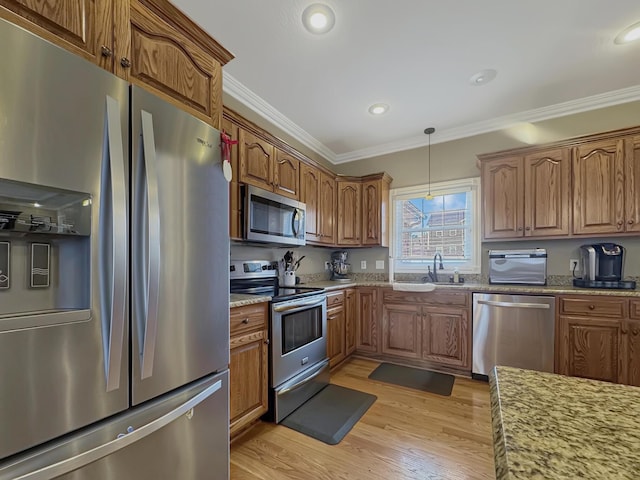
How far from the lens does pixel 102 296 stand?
88 cm

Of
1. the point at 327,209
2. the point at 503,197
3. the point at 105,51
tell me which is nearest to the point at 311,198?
the point at 327,209

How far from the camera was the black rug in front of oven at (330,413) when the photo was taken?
197cm

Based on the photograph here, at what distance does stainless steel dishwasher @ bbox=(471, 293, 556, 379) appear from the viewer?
8.35ft

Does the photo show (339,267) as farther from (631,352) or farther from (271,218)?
(631,352)

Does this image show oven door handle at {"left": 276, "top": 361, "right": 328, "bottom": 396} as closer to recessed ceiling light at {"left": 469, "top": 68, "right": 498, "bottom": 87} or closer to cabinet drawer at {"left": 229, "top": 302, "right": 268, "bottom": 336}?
cabinet drawer at {"left": 229, "top": 302, "right": 268, "bottom": 336}

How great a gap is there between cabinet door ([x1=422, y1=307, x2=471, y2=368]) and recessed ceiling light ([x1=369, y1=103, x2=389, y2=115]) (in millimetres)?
2156

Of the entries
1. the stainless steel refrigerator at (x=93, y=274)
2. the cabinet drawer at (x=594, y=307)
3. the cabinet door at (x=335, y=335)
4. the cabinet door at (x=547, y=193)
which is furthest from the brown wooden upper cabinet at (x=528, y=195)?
the stainless steel refrigerator at (x=93, y=274)

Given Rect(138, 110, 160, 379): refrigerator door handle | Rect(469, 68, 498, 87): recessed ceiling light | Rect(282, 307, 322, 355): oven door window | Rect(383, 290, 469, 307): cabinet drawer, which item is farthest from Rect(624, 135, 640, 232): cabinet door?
Rect(138, 110, 160, 379): refrigerator door handle

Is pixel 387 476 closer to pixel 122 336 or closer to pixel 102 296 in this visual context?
pixel 122 336

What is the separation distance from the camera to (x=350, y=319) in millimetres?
3336

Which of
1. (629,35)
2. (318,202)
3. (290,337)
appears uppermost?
(629,35)

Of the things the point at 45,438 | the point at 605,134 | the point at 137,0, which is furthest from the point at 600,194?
the point at 45,438

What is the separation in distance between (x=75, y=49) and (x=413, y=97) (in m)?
2.64

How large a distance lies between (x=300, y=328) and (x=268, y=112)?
7.25 ft
